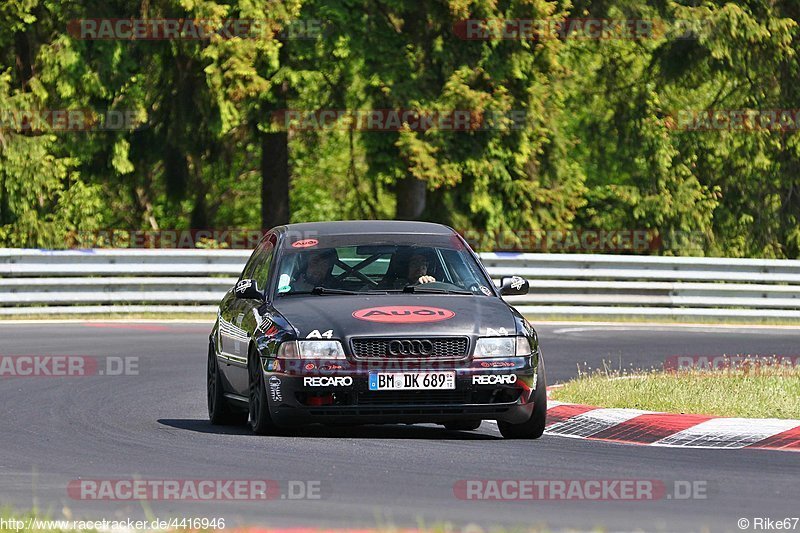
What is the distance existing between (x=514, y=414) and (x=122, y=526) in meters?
4.32

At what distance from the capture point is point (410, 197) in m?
32.5

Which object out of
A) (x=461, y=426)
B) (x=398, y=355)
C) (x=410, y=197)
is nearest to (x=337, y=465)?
(x=398, y=355)

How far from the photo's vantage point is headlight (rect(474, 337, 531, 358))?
35.8 feet

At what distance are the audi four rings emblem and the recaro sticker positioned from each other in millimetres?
170

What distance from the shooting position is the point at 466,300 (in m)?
11.6

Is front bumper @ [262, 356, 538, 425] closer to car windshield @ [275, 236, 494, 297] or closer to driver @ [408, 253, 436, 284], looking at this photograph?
car windshield @ [275, 236, 494, 297]

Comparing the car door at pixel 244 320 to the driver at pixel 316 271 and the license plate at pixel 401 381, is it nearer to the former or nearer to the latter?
the driver at pixel 316 271

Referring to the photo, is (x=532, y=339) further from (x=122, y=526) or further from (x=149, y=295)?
(x=149, y=295)

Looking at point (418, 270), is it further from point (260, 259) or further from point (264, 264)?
point (260, 259)

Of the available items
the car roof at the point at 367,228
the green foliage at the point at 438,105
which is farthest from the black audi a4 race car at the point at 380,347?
the green foliage at the point at 438,105

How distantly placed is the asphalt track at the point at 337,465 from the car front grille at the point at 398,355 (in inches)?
21.5

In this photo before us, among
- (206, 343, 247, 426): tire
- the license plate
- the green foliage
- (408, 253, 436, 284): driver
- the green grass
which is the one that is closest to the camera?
the license plate

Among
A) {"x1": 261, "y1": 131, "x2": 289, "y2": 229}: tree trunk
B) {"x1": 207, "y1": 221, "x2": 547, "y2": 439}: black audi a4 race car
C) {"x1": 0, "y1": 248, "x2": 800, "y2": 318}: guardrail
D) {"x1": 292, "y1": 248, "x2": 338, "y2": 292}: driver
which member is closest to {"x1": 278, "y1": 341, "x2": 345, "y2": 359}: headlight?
{"x1": 207, "y1": 221, "x2": 547, "y2": 439}: black audi a4 race car

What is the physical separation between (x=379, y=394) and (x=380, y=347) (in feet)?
0.98
